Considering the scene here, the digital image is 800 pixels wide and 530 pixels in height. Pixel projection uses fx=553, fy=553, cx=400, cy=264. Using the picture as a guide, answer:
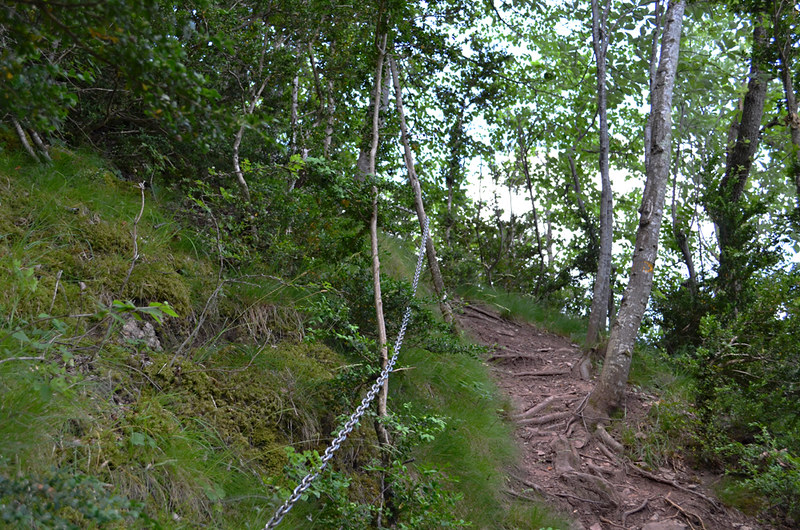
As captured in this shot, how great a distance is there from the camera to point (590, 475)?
16.9 ft

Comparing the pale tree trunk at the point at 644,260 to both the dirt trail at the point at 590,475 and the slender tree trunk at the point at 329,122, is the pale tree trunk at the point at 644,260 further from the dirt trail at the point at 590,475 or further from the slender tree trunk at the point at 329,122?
the slender tree trunk at the point at 329,122

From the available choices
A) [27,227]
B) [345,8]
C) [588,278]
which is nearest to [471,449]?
[27,227]

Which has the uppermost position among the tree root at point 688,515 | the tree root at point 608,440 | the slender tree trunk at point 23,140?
the slender tree trunk at point 23,140

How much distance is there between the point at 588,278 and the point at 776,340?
5852 millimetres

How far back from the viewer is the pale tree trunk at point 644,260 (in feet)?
19.8

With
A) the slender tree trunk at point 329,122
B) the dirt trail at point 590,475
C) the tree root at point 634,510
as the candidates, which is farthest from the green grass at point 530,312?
the tree root at point 634,510

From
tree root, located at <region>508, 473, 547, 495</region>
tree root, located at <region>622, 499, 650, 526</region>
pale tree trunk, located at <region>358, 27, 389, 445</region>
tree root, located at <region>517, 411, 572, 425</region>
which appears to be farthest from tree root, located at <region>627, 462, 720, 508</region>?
pale tree trunk, located at <region>358, 27, 389, 445</region>

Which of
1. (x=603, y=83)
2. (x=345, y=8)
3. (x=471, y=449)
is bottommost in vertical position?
(x=471, y=449)

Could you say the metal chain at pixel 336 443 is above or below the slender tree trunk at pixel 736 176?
below

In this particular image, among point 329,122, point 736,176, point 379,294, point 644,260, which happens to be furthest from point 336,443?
point 736,176

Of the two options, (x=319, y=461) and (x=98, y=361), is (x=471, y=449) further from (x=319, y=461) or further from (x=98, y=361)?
(x=98, y=361)

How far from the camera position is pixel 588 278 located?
1116 centimetres

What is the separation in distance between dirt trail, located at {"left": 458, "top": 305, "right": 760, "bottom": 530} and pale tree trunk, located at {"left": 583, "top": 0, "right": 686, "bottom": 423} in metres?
0.31

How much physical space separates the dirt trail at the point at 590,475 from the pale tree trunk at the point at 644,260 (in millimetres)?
313
